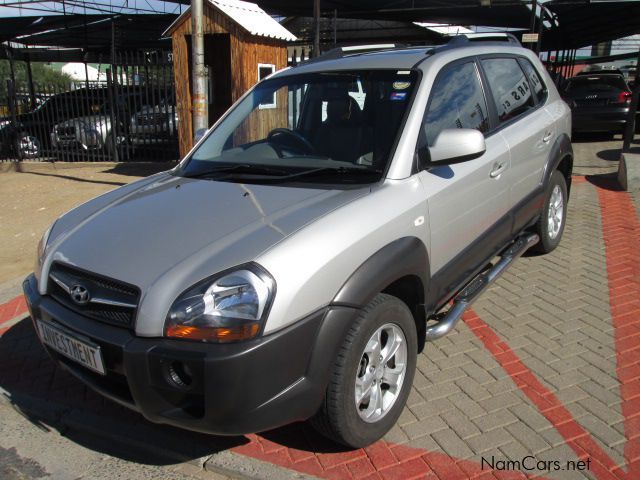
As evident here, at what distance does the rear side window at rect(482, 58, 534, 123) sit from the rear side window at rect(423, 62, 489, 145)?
25 centimetres

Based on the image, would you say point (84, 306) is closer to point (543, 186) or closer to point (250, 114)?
point (250, 114)

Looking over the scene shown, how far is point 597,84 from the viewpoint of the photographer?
1316 centimetres

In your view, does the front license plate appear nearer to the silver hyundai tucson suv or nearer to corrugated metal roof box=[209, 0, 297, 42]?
the silver hyundai tucson suv

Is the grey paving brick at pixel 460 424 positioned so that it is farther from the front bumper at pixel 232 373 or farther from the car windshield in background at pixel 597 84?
the car windshield in background at pixel 597 84

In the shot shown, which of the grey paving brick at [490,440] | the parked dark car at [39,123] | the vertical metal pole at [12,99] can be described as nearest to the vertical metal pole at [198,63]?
the grey paving brick at [490,440]

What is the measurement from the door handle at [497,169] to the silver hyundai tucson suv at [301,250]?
0.5 inches

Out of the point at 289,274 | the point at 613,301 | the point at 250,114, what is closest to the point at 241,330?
the point at 289,274

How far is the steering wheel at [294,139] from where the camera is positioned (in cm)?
336

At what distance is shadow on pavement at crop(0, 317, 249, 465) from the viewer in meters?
2.85

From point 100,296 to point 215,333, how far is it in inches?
23.9

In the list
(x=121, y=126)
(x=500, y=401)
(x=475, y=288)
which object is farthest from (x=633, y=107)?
(x=121, y=126)

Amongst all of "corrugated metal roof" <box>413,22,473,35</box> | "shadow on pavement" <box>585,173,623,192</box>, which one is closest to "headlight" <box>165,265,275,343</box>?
"shadow on pavement" <box>585,173,623,192</box>

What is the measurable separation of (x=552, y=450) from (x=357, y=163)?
173cm

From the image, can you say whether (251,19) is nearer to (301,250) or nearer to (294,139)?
(294,139)
